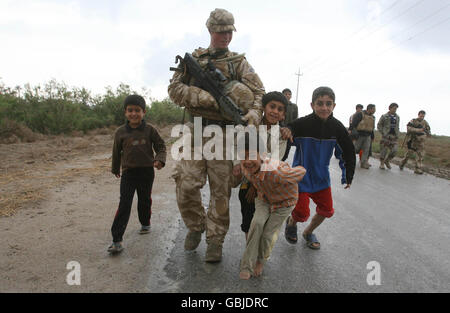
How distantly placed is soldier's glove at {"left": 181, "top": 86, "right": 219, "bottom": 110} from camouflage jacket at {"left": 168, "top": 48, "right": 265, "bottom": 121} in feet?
0.11

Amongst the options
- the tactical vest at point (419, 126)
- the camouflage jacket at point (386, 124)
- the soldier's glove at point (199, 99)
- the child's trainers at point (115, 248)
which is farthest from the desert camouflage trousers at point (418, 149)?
the child's trainers at point (115, 248)

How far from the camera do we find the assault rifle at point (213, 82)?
2855mm

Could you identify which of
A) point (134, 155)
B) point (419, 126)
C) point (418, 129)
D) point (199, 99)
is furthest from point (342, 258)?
point (419, 126)

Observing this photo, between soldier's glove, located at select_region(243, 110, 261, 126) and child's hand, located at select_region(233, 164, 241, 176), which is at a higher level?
soldier's glove, located at select_region(243, 110, 261, 126)

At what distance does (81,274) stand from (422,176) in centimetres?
917

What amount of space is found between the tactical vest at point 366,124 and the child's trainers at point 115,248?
29.5ft

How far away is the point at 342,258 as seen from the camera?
317cm

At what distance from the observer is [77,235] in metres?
3.52

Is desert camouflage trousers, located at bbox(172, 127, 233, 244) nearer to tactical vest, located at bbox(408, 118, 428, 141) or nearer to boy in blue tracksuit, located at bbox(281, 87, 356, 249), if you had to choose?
boy in blue tracksuit, located at bbox(281, 87, 356, 249)

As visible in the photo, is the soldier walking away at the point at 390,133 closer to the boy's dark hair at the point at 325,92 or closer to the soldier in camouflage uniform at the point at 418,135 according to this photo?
the soldier in camouflage uniform at the point at 418,135

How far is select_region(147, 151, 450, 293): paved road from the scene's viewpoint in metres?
2.59

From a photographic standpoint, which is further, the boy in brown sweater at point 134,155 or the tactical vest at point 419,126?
the tactical vest at point 419,126

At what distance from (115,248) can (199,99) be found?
5.62ft

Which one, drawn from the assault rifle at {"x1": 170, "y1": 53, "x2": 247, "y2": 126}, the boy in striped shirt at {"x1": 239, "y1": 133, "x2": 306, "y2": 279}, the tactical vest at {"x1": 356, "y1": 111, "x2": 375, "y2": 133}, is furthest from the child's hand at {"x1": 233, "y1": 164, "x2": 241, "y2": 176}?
the tactical vest at {"x1": 356, "y1": 111, "x2": 375, "y2": 133}
